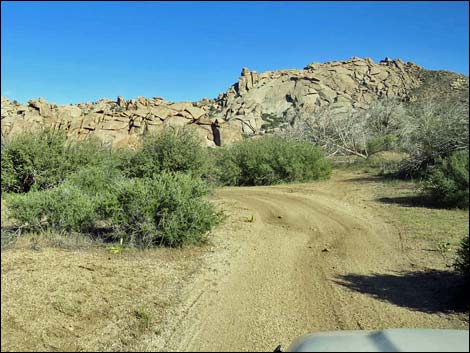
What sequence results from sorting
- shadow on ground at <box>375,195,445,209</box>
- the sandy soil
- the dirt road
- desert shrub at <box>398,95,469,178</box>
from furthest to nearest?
shadow on ground at <box>375,195,445,209</box> < the dirt road < the sandy soil < desert shrub at <box>398,95,469,178</box>

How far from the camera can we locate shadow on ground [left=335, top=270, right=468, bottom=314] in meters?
5.95

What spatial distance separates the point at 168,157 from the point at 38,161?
534cm

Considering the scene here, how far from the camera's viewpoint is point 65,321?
483 cm

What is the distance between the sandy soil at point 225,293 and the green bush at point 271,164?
13680 millimetres

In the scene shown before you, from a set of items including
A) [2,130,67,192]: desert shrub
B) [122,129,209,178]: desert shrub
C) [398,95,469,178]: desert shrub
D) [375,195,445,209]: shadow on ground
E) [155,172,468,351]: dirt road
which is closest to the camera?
[398,95,469,178]: desert shrub

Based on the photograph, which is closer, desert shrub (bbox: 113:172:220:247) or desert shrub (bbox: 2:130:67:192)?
desert shrub (bbox: 113:172:220:247)

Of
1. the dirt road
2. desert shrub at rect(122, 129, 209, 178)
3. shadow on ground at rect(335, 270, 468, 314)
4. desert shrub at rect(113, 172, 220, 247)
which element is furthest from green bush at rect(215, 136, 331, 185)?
shadow on ground at rect(335, 270, 468, 314)

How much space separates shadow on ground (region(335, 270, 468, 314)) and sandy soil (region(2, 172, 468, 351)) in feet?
0.06

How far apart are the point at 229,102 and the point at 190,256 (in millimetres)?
118479

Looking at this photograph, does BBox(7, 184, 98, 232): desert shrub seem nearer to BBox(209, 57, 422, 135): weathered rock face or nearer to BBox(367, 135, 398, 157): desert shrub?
BBox(367, 135, 398, 157): desert shrub

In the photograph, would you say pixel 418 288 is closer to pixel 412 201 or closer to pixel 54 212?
pixel 412 201

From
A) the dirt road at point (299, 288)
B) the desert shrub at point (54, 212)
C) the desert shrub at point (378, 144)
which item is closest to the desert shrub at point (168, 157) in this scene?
the dirt road at point (299, 288)

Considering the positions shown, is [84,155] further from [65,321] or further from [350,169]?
[350,169]

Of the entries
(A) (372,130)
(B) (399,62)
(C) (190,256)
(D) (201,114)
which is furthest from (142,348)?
(B) (399,62)
